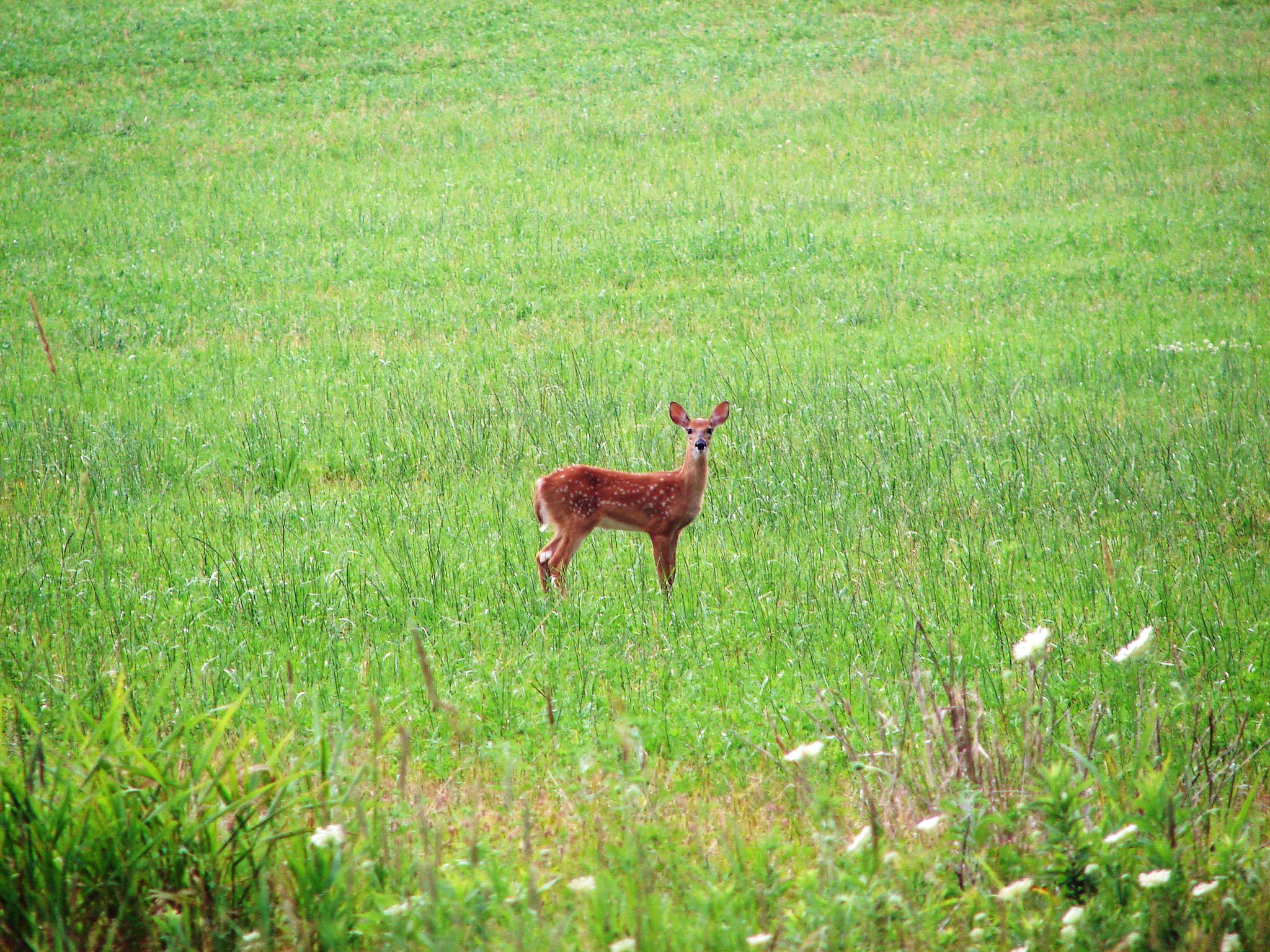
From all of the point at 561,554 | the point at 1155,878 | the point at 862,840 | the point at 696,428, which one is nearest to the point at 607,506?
the point at 561,554

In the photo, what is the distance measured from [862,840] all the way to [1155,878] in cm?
80

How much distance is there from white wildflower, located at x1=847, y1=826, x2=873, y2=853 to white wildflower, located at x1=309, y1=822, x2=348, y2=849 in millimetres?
1440

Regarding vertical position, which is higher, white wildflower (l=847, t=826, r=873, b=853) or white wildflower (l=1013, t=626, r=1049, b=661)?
white wildflower (l=1013, t=626, r=1049, b=661)

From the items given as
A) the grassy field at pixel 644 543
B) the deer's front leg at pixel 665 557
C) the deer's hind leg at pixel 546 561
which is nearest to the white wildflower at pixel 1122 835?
the grassy field at pixel 644 543

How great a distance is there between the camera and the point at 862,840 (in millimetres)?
3350

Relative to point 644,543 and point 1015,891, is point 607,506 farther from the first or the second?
point 1015,891

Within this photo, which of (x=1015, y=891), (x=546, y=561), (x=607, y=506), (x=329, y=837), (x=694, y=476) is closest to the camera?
(x=1015, y=891)

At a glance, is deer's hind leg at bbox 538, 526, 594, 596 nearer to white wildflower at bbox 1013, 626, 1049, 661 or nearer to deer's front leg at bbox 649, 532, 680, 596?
deer's front leg at bbox 649, 532, 680, 596

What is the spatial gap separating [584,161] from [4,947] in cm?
2141

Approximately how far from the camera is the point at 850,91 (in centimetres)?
2769

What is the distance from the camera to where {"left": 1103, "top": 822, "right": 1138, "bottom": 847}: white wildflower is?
3.05 meters

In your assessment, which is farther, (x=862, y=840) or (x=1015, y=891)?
(x=862, y=840)

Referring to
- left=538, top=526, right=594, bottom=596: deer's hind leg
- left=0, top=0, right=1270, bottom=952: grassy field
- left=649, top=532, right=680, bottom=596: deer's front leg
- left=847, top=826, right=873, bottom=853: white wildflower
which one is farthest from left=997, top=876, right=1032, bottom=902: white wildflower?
left=538, top=526, right=594, bottom=596: deer's hind leg

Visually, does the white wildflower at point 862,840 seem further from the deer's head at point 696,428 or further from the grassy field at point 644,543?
the deer's head at point 696,428
